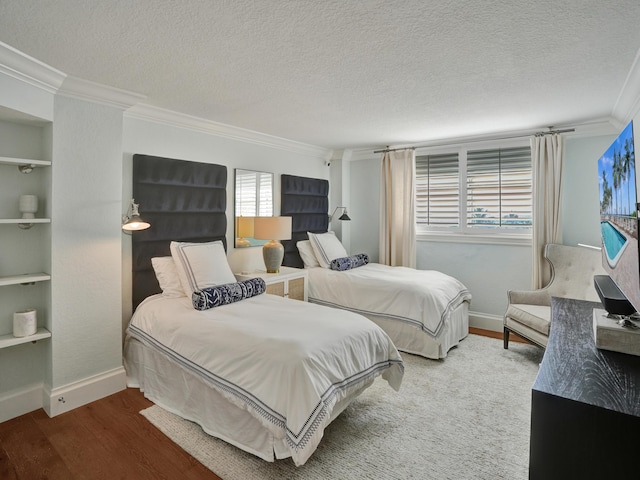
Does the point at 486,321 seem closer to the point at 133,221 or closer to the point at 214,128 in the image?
the point at 214,128

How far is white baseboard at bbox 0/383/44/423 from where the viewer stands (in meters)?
2.34

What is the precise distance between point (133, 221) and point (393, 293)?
8.09ft

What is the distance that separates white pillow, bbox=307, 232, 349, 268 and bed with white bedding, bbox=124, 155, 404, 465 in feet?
4.53

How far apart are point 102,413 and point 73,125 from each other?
2078 mm

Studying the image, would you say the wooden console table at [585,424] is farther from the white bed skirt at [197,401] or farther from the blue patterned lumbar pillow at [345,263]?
the blue patterned lumbar pillow at [345,263]

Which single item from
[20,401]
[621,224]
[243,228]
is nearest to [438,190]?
[243,228]

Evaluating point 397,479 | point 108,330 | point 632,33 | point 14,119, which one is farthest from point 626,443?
point 14,119

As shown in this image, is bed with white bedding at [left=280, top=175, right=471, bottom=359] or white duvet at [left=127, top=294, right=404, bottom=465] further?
bed with white bedding at [left=280, top=175, right=471, bottom=359]

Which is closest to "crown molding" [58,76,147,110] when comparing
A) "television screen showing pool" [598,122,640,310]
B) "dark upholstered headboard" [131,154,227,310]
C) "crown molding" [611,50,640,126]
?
"dark upholstered headboard" [131,154,227,310]

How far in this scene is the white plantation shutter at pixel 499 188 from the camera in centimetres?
406

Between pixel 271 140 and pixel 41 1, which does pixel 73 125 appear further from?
pixel 271 140

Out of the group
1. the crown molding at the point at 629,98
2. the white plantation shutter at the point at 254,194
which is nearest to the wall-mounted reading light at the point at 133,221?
the white plantation shutter at the point at 254,194

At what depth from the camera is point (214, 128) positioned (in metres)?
3.55

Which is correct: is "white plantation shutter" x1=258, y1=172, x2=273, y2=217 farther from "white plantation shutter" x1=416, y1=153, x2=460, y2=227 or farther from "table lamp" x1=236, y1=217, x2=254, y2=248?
"white plantation shutter" x1=416, y1=153, x2=460, y2=227
